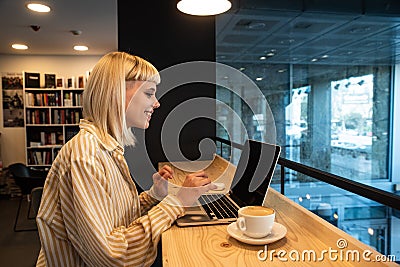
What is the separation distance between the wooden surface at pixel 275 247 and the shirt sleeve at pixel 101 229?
7 cm

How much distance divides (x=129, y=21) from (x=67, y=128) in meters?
3.72

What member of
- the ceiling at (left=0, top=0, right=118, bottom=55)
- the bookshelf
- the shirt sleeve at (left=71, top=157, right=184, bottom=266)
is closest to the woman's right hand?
the shirt sleeve at (left=71, top=157, right=184, bottom=266)

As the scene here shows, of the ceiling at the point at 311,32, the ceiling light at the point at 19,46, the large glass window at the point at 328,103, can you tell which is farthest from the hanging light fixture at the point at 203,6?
the ceiling light at the point at 19,46

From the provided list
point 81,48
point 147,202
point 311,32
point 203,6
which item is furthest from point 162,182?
point 81,48

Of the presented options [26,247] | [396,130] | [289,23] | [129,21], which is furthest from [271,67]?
[26,247]

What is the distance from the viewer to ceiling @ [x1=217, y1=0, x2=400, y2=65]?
13.0 ft

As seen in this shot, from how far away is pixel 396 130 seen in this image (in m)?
6.03

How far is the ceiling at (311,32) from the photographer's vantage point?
13.0 ft

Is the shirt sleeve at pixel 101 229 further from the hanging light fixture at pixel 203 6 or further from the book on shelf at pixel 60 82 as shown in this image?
the book on shelf at pixel 60 82

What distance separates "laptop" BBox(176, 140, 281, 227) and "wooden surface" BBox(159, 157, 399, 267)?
0.23 feet

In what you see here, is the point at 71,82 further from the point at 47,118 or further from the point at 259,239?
the point at 259,239

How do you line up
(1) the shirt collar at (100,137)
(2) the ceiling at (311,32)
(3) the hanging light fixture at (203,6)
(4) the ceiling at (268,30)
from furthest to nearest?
1. (2) the ceiling at (311,32)
2. (4) the ceiling at (268,30)
3. (3) the hanging light fixture at (203,6)
4. (1) the shirt collar at (100,137)

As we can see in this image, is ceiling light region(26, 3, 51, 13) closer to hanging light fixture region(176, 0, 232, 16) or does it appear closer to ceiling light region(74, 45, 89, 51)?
ceiling light region(74, 45, 89, 51)

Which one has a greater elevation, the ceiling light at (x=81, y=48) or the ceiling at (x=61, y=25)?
the ceiling light at (x=81, y=48)
